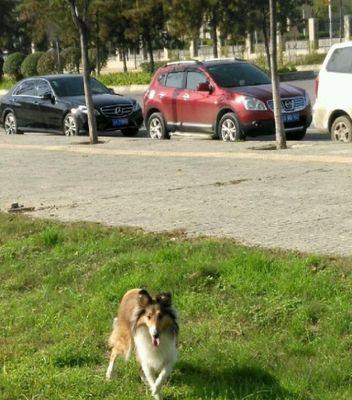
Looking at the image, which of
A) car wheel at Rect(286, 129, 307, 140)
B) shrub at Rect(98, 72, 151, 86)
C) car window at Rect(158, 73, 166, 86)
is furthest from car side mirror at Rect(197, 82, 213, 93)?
shrub at Rect(98, 72, 151, 86)

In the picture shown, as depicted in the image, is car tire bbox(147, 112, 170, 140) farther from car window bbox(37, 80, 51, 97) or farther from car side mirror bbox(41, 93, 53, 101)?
car window bbox(37, 80, 51, 97)

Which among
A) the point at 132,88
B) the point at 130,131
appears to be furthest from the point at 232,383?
the point at 132,88

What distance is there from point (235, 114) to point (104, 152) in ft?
8.92

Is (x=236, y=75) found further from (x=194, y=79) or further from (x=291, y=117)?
(x=291, y=117)

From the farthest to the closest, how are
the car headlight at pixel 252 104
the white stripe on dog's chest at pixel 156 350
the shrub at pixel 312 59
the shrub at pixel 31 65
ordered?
1. the shrub at pixel 31 65
2. the shrub at pixel 312 59
3. the car headlight at pixel 252 104
4. the white stripe on dog's chest at pixel 156 350

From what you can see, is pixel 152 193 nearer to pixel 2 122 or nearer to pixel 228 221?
pixel 228 221

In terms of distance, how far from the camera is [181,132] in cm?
1945

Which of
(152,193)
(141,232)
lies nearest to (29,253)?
(141,232)

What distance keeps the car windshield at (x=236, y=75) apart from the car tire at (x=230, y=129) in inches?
29.8

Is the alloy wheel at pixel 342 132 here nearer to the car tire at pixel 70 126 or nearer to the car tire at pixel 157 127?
the car tire at pixel 157 127

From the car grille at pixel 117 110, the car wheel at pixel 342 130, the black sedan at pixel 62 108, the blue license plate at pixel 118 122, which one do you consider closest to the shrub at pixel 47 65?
the black sedan at pixel 62 108

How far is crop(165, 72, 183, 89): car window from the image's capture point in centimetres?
1951

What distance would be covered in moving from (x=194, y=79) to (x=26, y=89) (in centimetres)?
597

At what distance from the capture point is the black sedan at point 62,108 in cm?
2130
